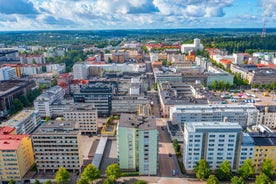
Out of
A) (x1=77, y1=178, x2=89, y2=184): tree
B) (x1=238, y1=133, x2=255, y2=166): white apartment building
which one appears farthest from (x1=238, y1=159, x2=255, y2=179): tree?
(x1=77, y1=178, x2=89, y2=184): tree

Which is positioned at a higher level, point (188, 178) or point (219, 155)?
point (219, 155)

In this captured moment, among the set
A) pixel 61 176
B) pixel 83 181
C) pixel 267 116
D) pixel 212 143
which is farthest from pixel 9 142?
pixel 267 116

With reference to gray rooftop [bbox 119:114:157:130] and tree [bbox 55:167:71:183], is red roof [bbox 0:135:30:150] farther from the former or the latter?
gray rooftop [bbox 119:114:157:130]

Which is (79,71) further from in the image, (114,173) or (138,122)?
(114,173)

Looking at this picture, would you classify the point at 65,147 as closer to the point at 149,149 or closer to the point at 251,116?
the point at 149,149

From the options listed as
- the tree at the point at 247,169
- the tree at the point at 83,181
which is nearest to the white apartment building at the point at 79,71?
the tree at the point at 83,181

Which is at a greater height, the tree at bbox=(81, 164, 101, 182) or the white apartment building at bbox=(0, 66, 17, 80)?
the white apartment building at bbox=(0, 66, 17, 80)

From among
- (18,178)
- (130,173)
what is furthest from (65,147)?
(130,173)
